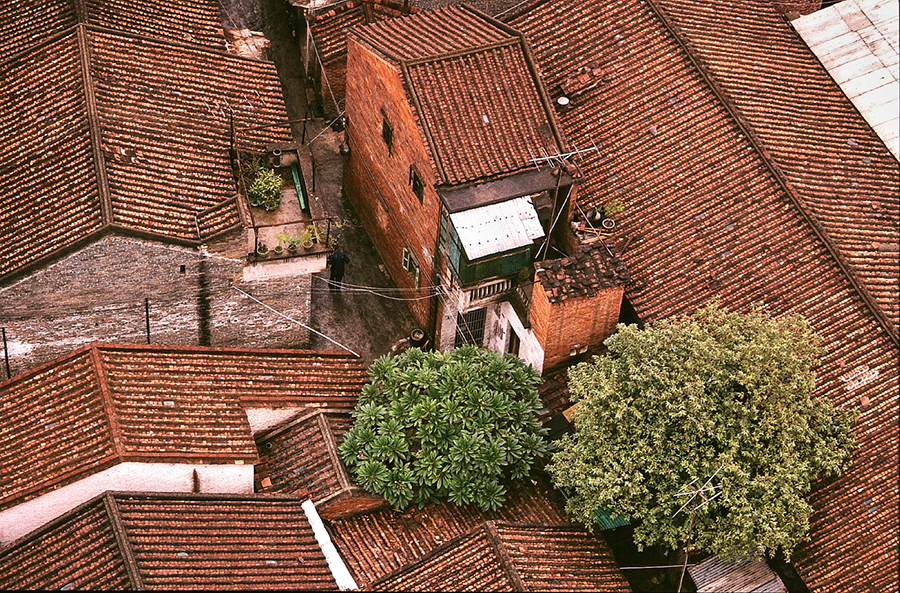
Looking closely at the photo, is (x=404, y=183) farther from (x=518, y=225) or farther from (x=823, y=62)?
(x=823, y=62)

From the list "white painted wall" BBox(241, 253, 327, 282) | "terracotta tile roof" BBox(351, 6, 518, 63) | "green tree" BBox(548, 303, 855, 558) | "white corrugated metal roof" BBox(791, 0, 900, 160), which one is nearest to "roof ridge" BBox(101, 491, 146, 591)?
"white painted wall" BBox(241, 253, 327, 282)

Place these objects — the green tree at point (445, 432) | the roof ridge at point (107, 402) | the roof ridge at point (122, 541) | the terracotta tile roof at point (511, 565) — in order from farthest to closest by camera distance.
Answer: the green tree at point (445, 432) < the roof ridge at point (107, 402) < the terracotta tile roof at point (511, 565) < the roof ridge at point (122, 541)

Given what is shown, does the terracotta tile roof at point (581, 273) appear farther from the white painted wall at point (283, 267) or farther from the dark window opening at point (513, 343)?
the white painted wall at point (283, 267)

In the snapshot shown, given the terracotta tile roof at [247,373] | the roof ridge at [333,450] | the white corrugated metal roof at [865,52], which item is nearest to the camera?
the roof ridge at [333,450]

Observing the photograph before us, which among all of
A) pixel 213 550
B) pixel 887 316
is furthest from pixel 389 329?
pixel 887 316

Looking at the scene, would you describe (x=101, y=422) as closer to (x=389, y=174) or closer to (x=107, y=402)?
(x=107, y=402)

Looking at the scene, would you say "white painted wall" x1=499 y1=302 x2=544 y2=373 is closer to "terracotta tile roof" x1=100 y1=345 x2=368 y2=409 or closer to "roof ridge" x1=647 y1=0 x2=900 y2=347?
"terracotta tile roof" x1=100 y1=345 x2=368 y2=409

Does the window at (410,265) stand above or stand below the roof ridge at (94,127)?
below

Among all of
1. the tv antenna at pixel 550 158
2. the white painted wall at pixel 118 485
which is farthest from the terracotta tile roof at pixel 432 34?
the white painted wall at pixel 118 485
